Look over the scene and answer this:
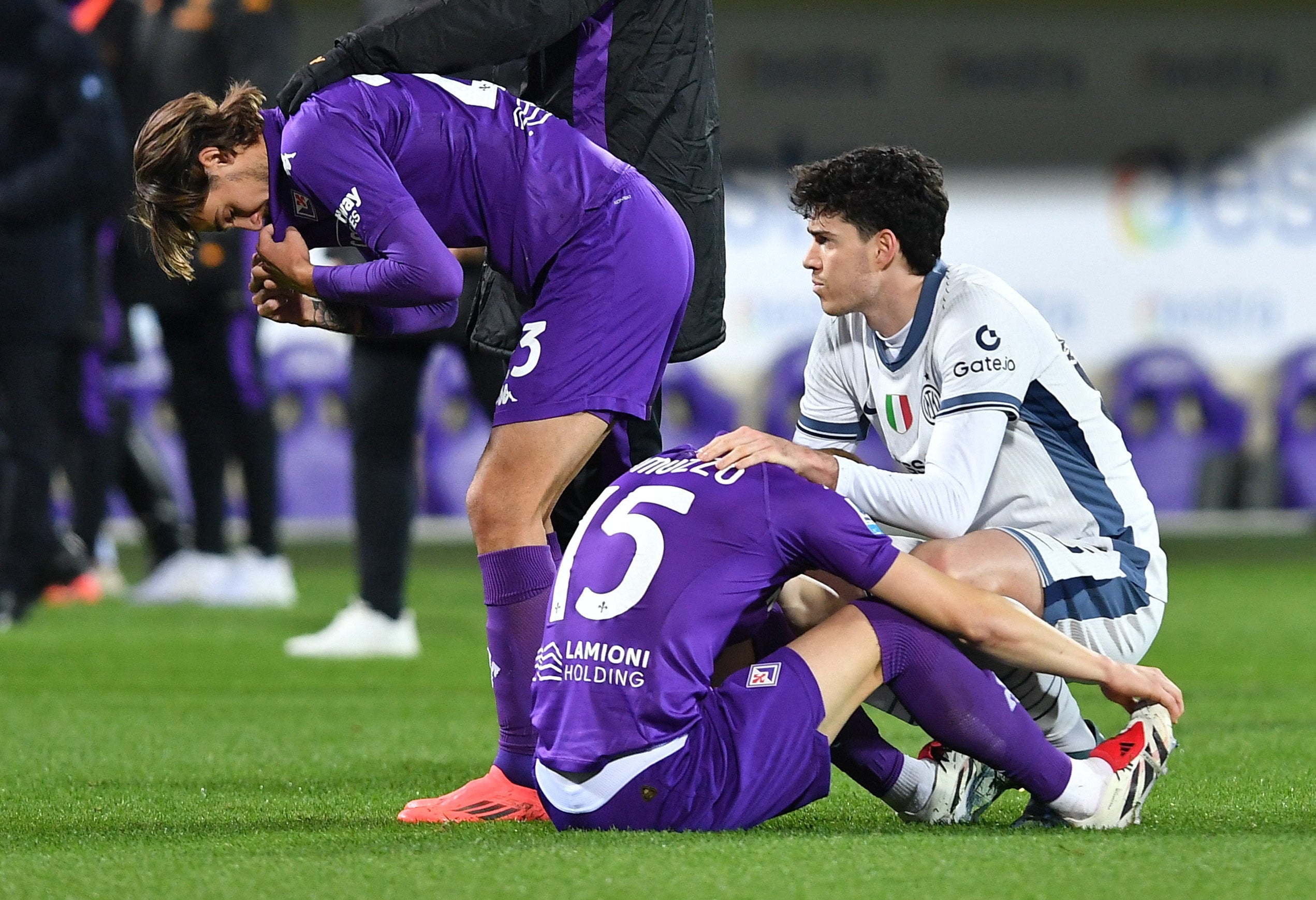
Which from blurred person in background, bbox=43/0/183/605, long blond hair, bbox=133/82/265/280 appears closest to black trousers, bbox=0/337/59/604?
blurred person in background, bbox=43/0/183/605

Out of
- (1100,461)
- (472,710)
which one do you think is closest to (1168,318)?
(472,710)

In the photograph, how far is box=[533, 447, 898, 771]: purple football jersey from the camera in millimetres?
2689

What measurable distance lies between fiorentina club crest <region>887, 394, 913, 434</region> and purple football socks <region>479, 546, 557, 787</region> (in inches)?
25.9

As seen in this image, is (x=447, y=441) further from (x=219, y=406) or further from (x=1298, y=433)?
(x=1298, y=433)

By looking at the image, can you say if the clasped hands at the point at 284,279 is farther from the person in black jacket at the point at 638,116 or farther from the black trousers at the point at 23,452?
the black trousers at the point at 23,452

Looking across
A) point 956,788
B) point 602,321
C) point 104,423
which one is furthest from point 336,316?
point 104,423

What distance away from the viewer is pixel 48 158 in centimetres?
605

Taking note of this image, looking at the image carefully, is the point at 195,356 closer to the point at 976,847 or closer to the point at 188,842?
the point at 188,842

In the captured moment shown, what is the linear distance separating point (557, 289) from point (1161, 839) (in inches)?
50.6

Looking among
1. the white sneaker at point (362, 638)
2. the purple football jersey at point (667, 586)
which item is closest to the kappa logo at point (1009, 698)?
the purple football jersey at point (667, 586)

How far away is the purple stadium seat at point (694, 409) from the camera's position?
34.7 ft

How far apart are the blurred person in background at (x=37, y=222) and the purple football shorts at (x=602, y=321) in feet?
11.3

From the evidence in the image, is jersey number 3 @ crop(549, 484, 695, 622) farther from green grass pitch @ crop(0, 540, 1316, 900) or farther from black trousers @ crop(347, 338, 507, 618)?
black trousers @ crop(347, 338, 507, 618)

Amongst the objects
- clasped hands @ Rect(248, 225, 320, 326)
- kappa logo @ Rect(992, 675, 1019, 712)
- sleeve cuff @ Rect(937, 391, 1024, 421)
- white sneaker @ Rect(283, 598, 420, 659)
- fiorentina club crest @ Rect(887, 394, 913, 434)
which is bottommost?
white sneaker @ Rect(283, 598, 420, 659)
